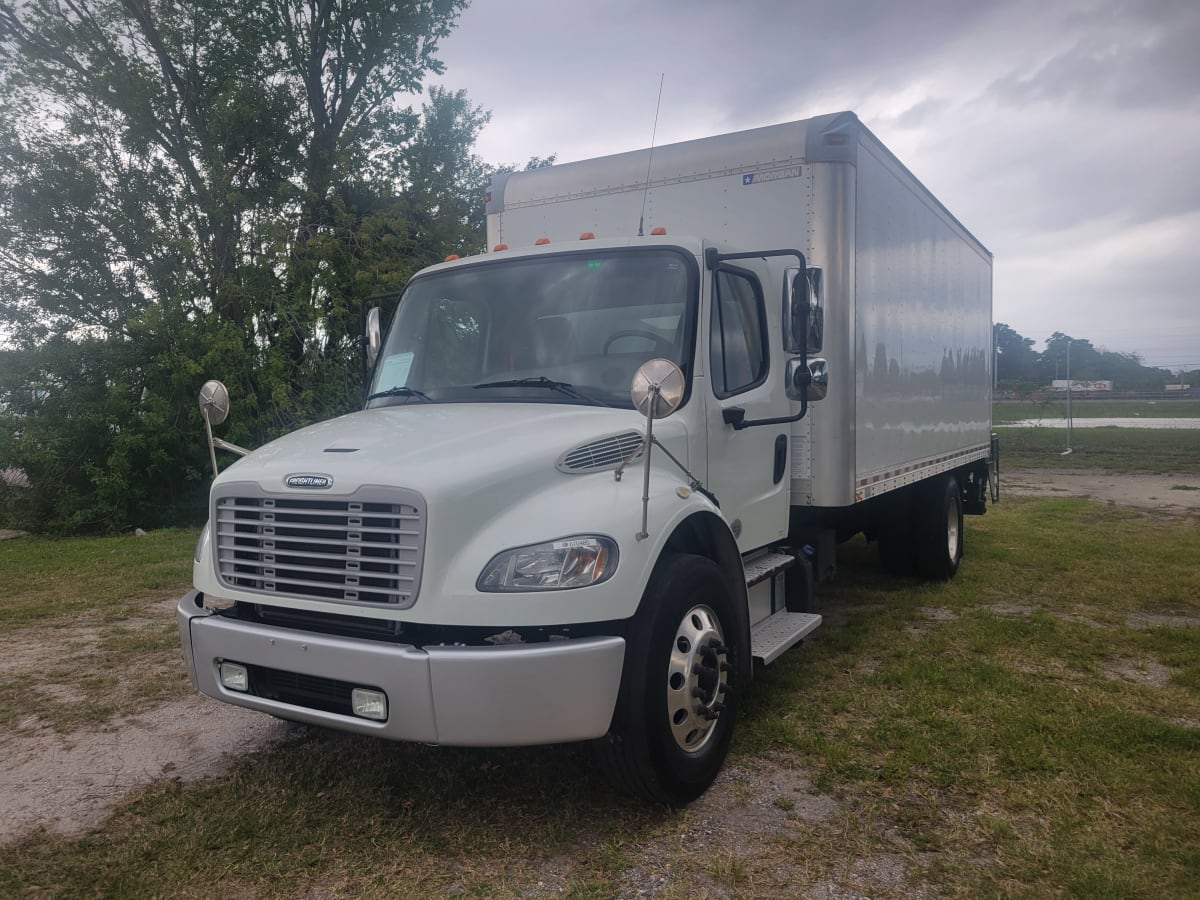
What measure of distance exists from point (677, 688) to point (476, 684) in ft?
3.16

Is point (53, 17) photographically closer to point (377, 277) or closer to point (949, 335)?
point (377, 277)

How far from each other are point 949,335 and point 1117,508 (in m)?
7.42

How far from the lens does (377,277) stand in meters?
14.2

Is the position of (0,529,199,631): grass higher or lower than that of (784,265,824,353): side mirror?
lower

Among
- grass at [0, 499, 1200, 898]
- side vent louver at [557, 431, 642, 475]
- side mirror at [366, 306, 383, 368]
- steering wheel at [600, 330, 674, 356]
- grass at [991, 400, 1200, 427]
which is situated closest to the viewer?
grass at [0, 499, 1200, 898]

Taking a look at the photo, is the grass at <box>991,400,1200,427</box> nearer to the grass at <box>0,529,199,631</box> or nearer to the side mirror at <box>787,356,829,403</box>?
the grass at <box>0,529,199,631</box>

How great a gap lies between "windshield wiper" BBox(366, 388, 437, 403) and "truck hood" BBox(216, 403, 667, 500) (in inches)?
7.4

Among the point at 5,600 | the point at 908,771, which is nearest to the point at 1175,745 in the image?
the point at 908,771

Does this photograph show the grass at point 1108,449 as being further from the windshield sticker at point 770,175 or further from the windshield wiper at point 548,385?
the windshield wiper at point 548,385

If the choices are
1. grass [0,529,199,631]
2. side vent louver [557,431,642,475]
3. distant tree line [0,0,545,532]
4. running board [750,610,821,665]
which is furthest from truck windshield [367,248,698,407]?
distant tree line [0,0,545,532]

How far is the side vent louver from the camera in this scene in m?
3.77

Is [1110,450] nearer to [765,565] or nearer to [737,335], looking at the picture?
[765,565]

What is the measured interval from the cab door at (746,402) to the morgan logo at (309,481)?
1914 millimetres

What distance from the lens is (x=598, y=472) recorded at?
12.6 feet
